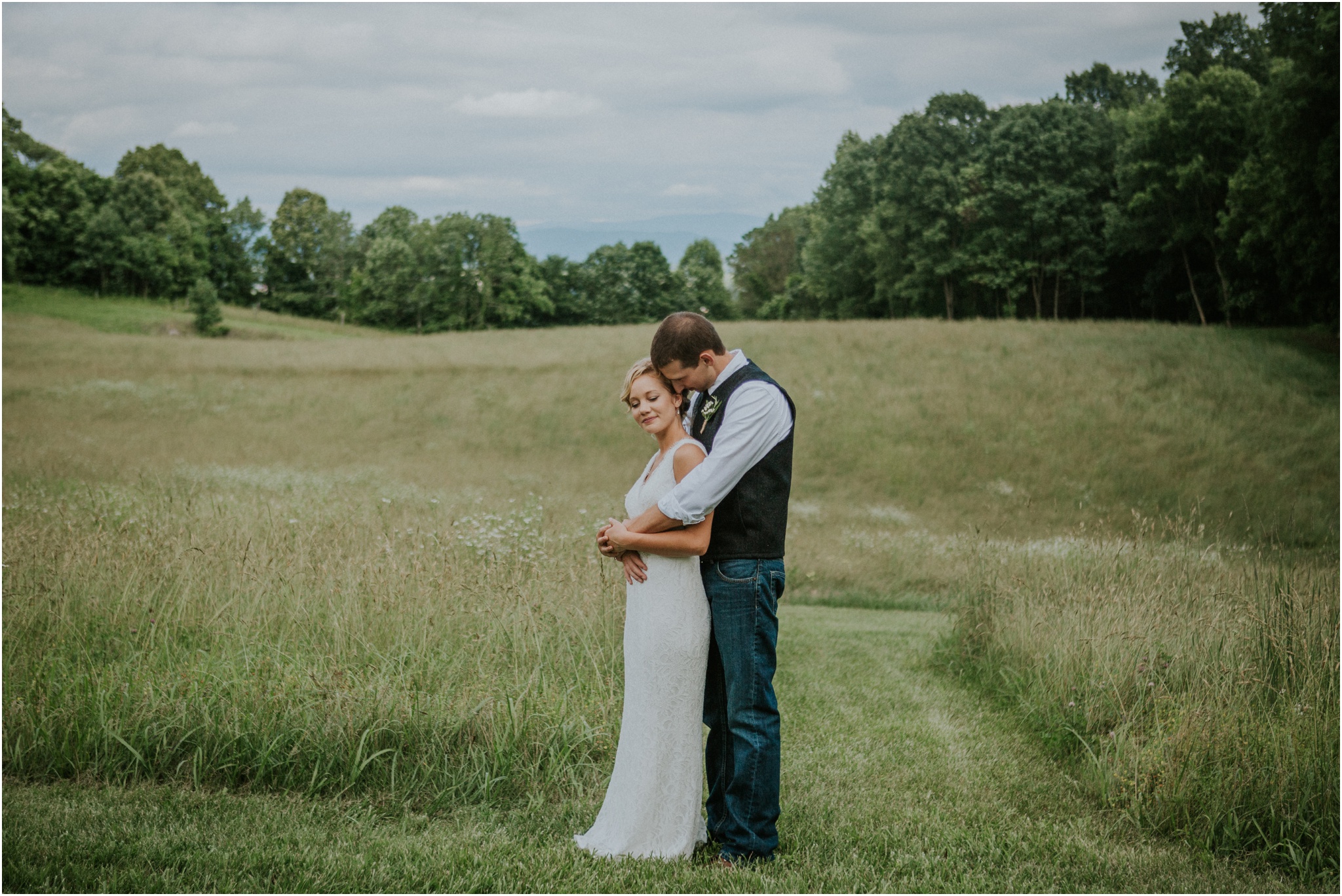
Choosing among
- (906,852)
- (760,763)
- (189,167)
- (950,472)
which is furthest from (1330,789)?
(189,167)

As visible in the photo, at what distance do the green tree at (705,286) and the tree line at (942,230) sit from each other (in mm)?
747

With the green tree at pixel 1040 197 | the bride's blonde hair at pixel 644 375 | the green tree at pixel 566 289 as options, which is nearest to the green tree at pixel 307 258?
the green tree at pixel 566 289

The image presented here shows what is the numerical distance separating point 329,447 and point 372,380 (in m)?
8.32

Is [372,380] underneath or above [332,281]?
underneath

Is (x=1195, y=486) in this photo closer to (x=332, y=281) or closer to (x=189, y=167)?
(x=332, y=281)

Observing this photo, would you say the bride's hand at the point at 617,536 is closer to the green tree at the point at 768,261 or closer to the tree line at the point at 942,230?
the tree line at the point at 942,230

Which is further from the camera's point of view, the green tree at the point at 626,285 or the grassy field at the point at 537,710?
the green tree at the point at 626,285

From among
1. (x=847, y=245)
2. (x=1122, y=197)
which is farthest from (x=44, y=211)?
(x=1122, y=197)

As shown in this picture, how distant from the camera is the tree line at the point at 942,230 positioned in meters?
34.8

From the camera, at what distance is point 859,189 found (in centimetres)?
5772

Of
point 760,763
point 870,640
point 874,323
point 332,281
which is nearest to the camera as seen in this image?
point 760,763

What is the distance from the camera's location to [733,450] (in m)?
3.96

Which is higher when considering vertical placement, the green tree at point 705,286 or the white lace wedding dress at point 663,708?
the green tree at point 705,286

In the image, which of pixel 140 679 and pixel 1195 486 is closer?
pixel 140 679
